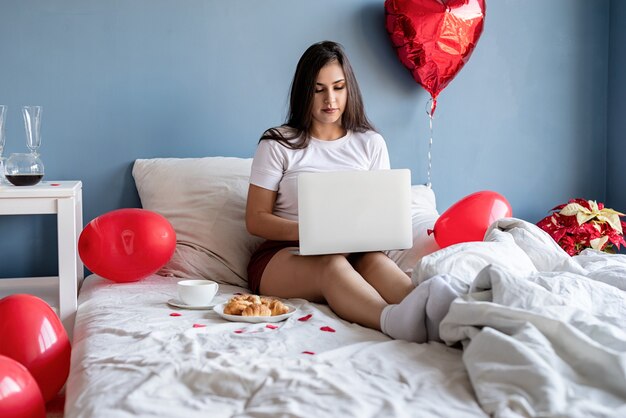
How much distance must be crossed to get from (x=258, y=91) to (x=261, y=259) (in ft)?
2.53

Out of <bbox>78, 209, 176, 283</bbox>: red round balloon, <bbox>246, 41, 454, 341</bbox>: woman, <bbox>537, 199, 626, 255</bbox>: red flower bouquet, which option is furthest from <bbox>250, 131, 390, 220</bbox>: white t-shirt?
<bbox>537, 199, 626, 255</bbox>: red flower bouquet

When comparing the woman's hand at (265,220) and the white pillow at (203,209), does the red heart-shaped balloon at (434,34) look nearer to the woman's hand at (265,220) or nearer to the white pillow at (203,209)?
the white pillow at (203,209)

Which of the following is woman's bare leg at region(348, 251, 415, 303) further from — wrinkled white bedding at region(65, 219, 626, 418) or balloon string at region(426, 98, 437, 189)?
balloon string at region(426, 98, 437, 189)

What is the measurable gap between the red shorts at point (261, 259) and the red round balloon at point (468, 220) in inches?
17.1

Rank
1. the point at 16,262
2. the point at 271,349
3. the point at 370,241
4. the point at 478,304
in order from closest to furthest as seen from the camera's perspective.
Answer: the point at 478,304, the point at 271,349, the point at 370,241, the point at 16,262

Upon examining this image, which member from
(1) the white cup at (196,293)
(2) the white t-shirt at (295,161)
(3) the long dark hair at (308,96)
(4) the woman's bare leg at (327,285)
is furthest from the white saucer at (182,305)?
(3) the long dark hair at (308,96)

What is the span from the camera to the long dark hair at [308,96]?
7.21 feet

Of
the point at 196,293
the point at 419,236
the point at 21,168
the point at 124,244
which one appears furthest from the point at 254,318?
the point at 21,168

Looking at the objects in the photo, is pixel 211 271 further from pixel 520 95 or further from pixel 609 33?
pixel 609 33

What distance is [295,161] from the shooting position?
7.18 ft

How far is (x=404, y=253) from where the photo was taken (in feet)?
7.30

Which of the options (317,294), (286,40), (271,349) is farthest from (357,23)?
(271,349)

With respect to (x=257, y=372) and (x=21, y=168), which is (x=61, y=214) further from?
(x=257, y=372)

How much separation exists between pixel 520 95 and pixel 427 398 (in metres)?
2.11
